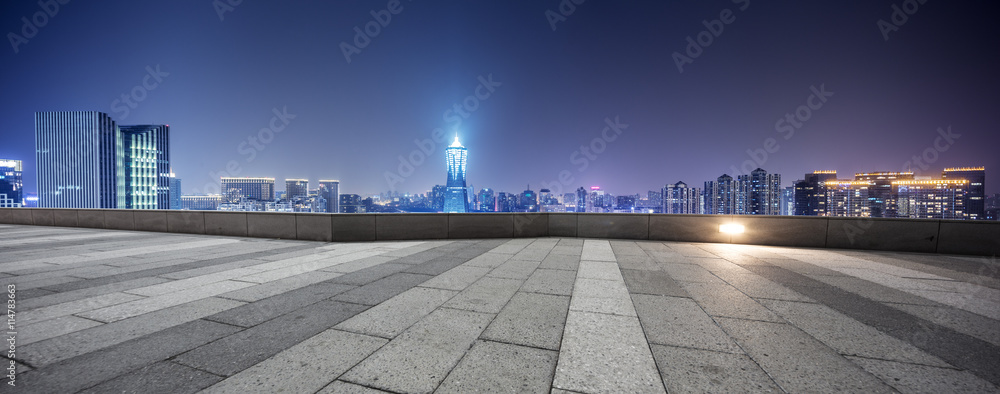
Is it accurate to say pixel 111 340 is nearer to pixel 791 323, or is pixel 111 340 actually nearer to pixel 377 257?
pixel 377 257

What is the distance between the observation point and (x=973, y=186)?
123 ft

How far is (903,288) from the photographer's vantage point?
17.7 feet

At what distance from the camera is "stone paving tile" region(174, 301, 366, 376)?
2793 mm

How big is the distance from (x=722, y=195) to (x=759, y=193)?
3611 millimetres

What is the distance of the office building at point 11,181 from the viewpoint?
63.7m

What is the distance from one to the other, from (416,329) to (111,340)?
293 cm

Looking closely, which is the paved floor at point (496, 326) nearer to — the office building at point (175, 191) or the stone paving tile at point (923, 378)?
the stone paving tile at point (923, 378)

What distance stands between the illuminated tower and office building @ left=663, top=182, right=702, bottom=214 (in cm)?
7336

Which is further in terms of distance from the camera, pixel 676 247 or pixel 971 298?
pixel 676 247

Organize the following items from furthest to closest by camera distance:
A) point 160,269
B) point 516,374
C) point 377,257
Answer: point 377,257 < point 160,269 < point 516,374

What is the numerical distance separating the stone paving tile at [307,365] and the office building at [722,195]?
141ft

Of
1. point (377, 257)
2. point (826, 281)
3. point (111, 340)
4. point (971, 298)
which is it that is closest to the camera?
point (111, 340)

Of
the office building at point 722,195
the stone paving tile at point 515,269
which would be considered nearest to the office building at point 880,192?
the office building at point 722,195

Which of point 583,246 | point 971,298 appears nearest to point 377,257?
point 583,246
